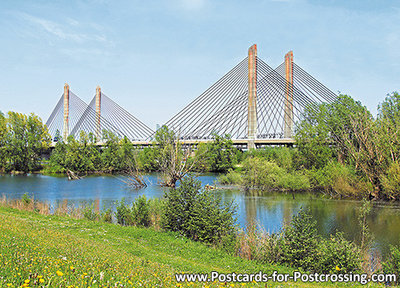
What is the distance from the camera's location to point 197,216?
10.8 meters

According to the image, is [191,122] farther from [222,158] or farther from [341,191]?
[341,191]

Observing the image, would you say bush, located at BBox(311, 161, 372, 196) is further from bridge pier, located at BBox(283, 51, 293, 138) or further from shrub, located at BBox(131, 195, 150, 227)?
shrub, located at BBox(131, 195, 150, 227)

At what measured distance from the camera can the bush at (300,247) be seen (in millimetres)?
8109

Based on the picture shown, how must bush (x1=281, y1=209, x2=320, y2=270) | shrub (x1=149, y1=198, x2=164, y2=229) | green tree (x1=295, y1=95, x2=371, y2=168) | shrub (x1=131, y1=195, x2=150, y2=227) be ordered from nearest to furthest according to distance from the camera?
bush (x1=281, y1=209, x2=320, y2=270)
shrub (x1=149, y1=198, x2=164, y2=229)
shrub (x1=131, y1=195, x2=150, y2=227)
green tree (x1=295, y1=95, x2=371, y2=168)

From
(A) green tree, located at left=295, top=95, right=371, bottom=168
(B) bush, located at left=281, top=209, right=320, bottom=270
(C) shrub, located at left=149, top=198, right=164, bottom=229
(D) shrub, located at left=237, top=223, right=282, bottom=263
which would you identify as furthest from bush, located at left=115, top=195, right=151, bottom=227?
(A) green tree, located at left=295, top=95, right=371, bottom=168

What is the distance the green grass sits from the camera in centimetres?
398

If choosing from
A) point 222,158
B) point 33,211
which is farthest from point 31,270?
A: point 222,158

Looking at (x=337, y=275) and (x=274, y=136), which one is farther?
(x=274, y=136)

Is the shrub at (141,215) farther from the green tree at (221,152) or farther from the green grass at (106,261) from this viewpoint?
the green tree at (221,152)

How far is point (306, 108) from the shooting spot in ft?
103

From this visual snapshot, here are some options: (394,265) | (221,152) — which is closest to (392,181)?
(394,265)

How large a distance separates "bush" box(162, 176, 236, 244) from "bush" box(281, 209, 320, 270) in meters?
1.97

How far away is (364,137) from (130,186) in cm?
1955

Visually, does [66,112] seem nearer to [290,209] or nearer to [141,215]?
[290,209]
